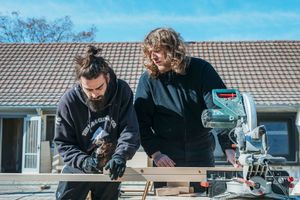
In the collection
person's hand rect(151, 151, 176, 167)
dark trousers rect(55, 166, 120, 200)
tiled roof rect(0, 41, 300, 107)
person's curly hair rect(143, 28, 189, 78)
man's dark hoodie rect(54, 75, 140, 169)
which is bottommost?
dark trousers rect(55, 166, 120, 200)

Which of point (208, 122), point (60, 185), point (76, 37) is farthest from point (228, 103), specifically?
point (76, 37)

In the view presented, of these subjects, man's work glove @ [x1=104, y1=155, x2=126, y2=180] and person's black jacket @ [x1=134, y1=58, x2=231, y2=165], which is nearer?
man's work glove @ [x1=104, y1=155, x2=126, y2=180]

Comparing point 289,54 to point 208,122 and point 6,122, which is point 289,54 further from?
point 208,122

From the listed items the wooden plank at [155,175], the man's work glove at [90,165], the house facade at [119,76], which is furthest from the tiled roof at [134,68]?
the man's work glove at [90,165]

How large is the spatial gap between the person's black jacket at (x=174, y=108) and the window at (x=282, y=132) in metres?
11.3

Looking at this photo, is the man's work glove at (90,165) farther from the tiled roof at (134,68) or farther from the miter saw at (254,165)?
the tiled roof at (134,68)

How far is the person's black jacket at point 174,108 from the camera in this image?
116 inches

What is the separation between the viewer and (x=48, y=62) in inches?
680

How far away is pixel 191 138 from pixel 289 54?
48.8ft

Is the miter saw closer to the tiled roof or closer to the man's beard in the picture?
the man's beard

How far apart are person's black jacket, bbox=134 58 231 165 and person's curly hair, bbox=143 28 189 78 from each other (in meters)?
0.09

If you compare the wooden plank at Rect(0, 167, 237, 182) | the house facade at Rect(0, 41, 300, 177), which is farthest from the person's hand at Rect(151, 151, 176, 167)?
the house facade at Rect(0, 41, 300, 177)

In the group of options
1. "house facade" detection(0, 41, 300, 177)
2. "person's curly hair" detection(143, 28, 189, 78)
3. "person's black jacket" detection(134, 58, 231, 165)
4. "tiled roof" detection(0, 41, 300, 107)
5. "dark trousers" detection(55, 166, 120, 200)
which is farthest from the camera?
"tiled roof" detection(0, 41, 300, 107)

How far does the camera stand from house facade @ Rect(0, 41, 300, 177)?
14.1 meters
